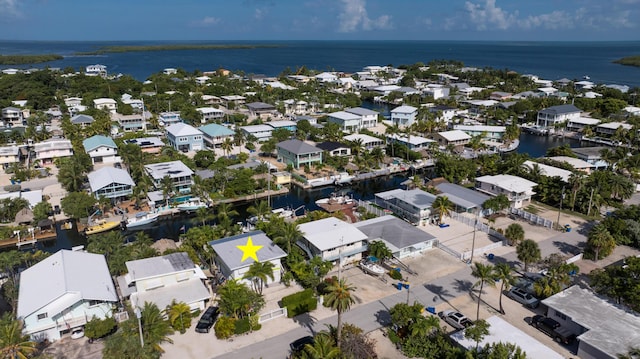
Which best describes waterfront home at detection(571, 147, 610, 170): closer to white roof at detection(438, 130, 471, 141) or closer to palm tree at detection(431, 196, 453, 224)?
white roof at detection(438, 130, 471, 141)

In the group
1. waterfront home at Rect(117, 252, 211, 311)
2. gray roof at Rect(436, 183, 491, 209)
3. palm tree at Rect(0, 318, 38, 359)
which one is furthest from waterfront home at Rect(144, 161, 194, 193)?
gray roof at Rect(436, 183, 491, 209)

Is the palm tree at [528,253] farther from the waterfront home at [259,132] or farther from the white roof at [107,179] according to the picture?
the waterfront home at [259,132]

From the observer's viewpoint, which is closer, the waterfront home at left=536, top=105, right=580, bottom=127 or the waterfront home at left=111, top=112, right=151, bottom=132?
the waterfront home at left=111, top=112, right=151, bottom=132

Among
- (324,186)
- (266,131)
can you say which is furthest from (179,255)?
(266,131)

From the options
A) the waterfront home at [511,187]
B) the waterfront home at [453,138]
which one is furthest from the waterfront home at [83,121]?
the waterfront home at [511,187]

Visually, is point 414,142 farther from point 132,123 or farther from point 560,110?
point 132,123
